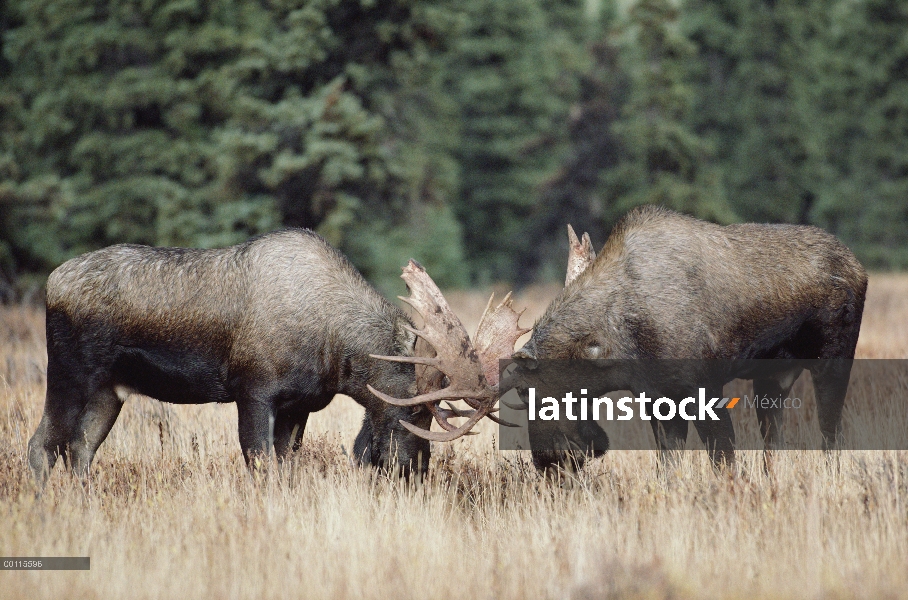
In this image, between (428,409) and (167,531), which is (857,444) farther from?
(167,531)

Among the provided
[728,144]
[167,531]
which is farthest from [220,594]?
[728,144]

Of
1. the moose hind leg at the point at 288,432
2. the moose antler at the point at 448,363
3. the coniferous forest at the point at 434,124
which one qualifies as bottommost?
the moose hind leg at the point at 288,432

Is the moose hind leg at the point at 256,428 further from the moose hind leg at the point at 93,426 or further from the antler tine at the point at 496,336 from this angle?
the antler tine at the point at 496,336

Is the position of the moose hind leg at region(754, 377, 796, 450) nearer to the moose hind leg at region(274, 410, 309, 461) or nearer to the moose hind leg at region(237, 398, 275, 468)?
the moose hind leg at region(274, 410, 309, 461)

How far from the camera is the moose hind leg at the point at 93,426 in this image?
306 inches

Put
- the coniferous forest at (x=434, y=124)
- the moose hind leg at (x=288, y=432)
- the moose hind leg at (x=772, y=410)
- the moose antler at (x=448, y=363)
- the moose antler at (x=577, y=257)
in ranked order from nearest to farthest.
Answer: the moose antler at (x=448, y=363) < the moose hind leg at (x=288, y=432) < the moose antler at (x=577, y=257) < the moose hind leg at (x=772, y=410) < the coniferous forest at (x=434, y=124)

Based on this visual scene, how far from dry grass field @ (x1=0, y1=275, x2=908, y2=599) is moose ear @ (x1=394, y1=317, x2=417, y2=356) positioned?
3.05ft

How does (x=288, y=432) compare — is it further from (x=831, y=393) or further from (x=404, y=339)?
(x=831, y=393)

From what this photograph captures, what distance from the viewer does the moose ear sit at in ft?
25.2

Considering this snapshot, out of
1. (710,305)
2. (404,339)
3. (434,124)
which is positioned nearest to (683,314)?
(710,305)

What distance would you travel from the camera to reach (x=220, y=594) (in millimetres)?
5516

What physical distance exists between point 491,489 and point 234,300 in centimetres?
249

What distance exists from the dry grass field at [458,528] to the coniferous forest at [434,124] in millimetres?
10229

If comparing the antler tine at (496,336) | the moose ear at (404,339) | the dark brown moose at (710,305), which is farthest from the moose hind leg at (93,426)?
the dark brown moose at (710,305)
